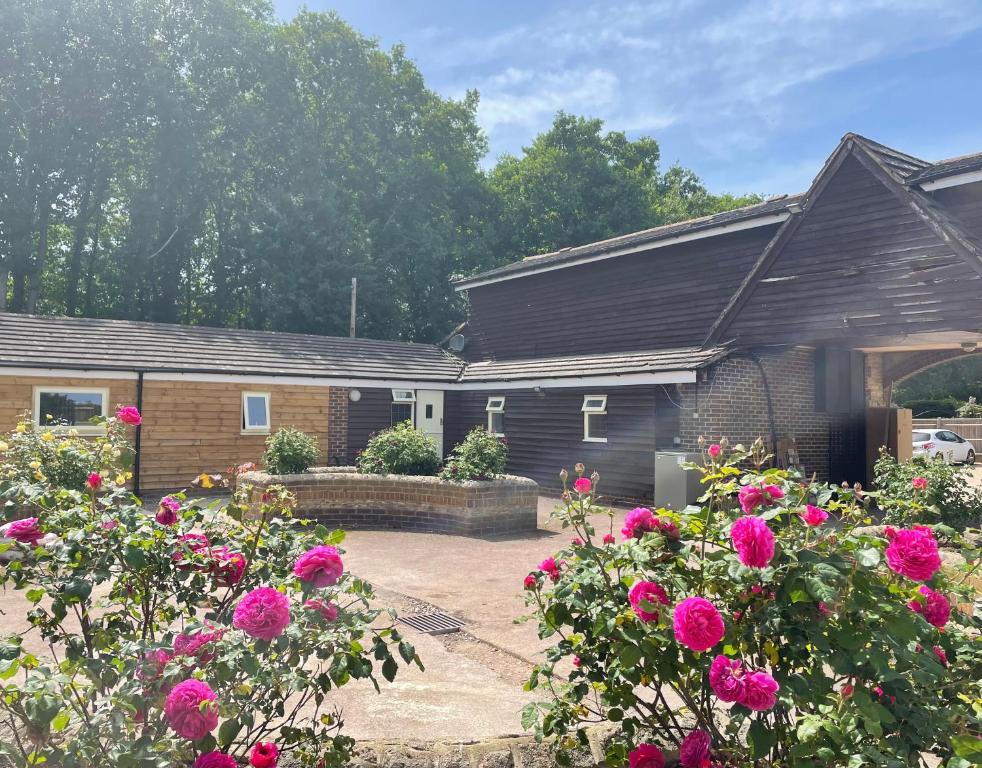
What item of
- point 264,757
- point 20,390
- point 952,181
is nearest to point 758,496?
point 264,757

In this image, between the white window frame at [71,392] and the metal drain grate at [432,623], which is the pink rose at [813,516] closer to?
the metal drain grate at [432,623]

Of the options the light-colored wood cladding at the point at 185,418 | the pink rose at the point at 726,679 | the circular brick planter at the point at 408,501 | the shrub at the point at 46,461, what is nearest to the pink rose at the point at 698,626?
the pink rose at the point at 726,679

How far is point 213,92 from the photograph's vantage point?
36.0 m

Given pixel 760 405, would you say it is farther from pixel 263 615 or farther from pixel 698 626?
pixel 263 615

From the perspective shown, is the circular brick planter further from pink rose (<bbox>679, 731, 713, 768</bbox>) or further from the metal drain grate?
pink rose (<bbox>679, 731, 713, 768</bbox>)

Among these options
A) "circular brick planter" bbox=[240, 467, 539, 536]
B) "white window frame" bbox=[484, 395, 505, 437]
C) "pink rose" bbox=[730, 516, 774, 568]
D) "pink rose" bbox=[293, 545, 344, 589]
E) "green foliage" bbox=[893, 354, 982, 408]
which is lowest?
"circular brick planter" bbox=[240, 467, 539, 536]

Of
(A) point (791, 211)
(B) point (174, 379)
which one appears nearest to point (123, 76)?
(B) point (174, 379)

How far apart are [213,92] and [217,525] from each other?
37.9 metres

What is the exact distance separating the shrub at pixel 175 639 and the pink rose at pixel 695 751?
3.28ft

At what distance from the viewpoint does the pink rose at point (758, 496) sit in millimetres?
2738

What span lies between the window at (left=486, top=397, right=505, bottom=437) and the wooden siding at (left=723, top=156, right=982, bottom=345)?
7075mm

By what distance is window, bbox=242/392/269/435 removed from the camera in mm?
17766

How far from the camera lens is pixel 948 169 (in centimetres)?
1303

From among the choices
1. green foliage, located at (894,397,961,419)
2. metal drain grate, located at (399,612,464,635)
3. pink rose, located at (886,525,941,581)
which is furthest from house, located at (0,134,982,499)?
green foliage, located at (894,397,961,419)
